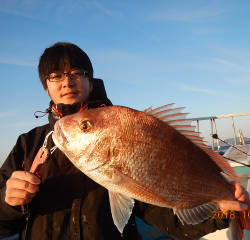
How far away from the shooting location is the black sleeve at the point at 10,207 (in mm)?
1821

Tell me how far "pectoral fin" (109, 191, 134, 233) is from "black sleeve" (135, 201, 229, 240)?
2.53 feet

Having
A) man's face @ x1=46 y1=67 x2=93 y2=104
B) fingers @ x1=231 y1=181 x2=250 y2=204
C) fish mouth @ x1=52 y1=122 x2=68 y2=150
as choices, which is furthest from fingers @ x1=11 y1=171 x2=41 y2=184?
fingers @ x1=231 y1=181 x2=250 y2=204

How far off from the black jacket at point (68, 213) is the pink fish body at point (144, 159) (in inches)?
21.4

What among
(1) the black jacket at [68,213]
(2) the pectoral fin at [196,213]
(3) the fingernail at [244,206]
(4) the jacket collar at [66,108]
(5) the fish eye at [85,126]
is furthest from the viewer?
(4) the jacket collar at [66,108]

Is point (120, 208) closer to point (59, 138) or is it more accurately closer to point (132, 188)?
point (132, 188)

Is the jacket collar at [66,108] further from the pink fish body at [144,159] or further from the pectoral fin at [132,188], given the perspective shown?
the pectoral fin at [132,188]

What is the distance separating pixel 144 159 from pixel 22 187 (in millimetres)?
1047

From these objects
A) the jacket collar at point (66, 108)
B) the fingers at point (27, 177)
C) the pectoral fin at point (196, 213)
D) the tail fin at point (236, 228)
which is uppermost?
the jacket collar at point (66, 108)

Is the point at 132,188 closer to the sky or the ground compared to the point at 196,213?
closer to the sky

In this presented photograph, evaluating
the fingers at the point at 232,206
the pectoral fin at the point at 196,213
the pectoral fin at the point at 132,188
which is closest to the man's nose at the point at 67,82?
the pectoral fin at the point at 132,188

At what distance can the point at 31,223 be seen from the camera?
2062mm

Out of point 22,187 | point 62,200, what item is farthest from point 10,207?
point 62,200

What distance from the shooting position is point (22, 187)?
1604 mm

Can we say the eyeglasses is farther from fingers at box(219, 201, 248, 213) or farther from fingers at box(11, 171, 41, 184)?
fingers at box(219, 201, 248, 213)
